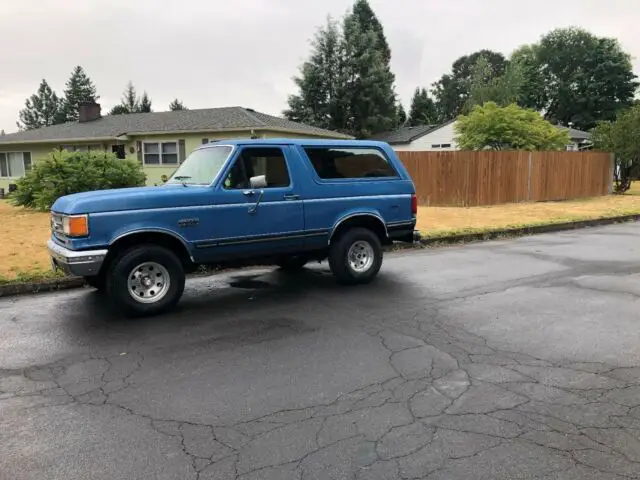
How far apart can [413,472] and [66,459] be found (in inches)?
78.8

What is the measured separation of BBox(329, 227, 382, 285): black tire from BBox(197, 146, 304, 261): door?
61 centimetres

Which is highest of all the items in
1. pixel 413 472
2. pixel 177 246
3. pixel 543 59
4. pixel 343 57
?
pixel 543 59

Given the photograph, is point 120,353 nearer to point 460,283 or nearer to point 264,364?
point 264,364

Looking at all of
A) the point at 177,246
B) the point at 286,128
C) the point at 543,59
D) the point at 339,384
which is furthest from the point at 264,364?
the point at 543,59

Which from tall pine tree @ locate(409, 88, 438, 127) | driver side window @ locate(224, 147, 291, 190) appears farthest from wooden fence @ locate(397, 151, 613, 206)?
tall pine tree @ locate(409, 88, 438, 127)

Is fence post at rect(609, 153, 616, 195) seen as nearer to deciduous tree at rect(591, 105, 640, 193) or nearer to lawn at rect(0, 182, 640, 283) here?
deciduous tree at rect(591, 105, 640, 193)

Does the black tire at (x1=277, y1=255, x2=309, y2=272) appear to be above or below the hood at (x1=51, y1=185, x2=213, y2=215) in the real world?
below

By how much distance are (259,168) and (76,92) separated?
250ft

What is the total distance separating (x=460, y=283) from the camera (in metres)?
7.70

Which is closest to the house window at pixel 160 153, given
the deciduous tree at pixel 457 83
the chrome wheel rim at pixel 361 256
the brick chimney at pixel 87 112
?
the brick chimney at pixel 87 112

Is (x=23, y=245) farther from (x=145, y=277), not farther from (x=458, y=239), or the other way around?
(x=458, y=239)

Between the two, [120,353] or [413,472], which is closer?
[413,472]

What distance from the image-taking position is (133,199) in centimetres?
576

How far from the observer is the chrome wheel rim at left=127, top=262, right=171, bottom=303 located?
5.87 meters
